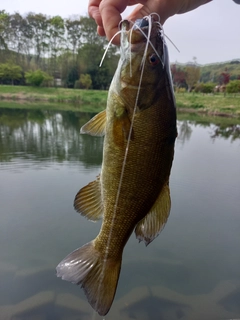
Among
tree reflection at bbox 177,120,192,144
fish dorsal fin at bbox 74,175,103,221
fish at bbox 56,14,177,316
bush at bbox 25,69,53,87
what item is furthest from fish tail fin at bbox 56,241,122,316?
bush at bbox 25,69,53,87

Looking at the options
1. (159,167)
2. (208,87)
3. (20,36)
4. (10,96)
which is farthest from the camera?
(20,36)

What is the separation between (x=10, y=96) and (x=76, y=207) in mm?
33061

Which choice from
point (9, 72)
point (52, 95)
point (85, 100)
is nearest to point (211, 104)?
point (85, 100)

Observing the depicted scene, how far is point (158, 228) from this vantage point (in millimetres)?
1402

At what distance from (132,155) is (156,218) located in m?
0.33

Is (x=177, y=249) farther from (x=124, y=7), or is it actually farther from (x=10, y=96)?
(x=10, y=96)

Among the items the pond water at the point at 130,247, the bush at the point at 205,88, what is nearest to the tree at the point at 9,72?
the bush at the point at 205,88

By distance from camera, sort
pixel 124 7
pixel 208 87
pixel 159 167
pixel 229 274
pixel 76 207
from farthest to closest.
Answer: pixel 208 87
pixel 229 274
pixel 124 7
pixel 76 207
pixel 159 167

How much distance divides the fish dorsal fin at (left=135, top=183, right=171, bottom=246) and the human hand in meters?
0.85

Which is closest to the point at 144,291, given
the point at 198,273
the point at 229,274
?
the point at 198,273

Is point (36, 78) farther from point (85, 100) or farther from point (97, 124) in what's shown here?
point (97, 124)

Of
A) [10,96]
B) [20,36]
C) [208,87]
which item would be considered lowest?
[10,96]

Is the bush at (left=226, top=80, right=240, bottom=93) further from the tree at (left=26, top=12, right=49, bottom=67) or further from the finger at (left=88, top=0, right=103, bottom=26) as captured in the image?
the finger at (left=88, top=0, right=103, bottom=26)

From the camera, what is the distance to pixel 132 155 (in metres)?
1.35
